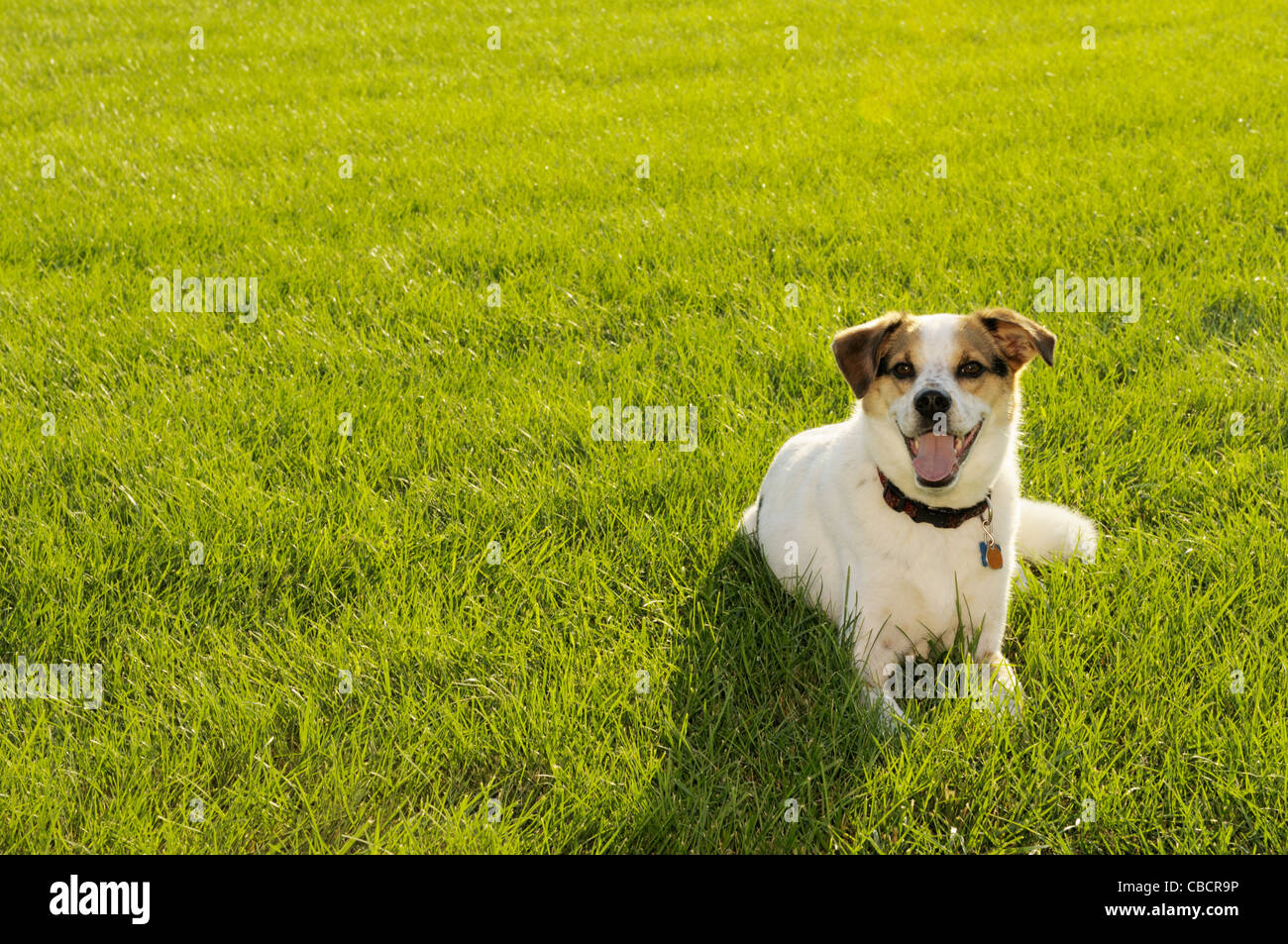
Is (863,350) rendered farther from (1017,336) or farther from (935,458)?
(1017,336)

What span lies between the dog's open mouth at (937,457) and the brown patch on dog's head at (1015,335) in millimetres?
413

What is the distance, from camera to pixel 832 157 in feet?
30.0

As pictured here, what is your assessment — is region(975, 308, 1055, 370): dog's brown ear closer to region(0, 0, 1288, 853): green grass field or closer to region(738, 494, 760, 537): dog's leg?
region(0, 0, 1288, 853): green grass field

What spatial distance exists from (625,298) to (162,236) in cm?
387

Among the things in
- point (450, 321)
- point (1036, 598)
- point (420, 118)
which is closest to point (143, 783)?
point (1036, 598)

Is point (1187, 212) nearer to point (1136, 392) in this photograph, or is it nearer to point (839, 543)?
point (1136, 392)

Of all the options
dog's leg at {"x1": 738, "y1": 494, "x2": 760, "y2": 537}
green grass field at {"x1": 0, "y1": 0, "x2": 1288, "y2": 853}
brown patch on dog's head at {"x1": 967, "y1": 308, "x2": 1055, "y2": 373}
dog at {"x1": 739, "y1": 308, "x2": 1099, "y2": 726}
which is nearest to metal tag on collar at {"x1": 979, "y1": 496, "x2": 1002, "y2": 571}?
dog at {"x1": 739, "y1": 308, "x2": 1099, "y2": 726}

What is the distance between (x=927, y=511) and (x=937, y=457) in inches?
8.5

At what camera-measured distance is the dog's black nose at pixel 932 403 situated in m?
3.16

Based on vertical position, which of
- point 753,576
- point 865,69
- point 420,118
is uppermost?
point 865,69

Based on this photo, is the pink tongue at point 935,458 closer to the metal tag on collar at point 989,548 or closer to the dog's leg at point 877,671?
the metal tag on collar at point 989,548

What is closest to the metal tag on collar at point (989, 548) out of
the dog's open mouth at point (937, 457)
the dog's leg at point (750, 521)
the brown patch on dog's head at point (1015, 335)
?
the dog's open mouth at point (937, 457)

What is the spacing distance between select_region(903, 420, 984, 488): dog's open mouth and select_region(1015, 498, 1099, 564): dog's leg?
2.74 ft

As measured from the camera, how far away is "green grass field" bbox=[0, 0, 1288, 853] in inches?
115
